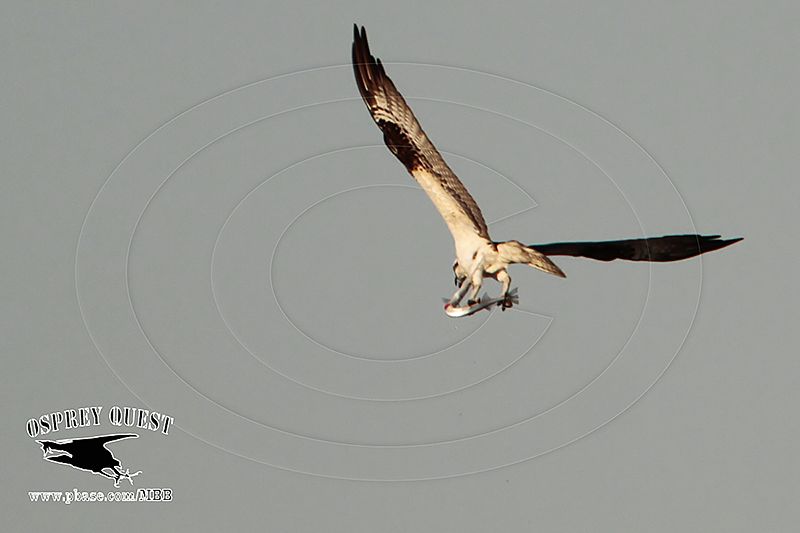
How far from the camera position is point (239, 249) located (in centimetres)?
4009

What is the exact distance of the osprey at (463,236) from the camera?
30391 mm

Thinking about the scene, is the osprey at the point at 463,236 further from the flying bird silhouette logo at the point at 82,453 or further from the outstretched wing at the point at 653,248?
the flying bird silhouette logo at the point at 82,453

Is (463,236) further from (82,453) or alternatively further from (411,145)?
(82,453)

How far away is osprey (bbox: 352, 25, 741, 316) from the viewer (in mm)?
30391

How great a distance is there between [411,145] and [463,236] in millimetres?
1918

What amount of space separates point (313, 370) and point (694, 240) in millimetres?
9590

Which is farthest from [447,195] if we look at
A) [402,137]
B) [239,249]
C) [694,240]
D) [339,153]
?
[239,249]

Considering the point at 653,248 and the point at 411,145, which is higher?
the point at 411,145

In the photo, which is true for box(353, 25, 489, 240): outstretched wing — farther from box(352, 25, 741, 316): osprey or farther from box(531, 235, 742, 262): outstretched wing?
box(531, 235, 742, 262): outstretched wing

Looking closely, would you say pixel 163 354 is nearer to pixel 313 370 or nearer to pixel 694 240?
pixel 313 370

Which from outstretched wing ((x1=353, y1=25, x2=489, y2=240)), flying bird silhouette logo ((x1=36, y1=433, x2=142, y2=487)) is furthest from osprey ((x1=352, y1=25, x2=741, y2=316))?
flying bird silhouette logo ((x1=36, y1=433, x2=142, y2=487))

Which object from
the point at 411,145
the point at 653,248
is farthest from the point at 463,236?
the point at 653,248

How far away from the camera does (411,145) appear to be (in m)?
31.6

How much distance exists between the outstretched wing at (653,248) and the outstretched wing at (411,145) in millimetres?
2204
